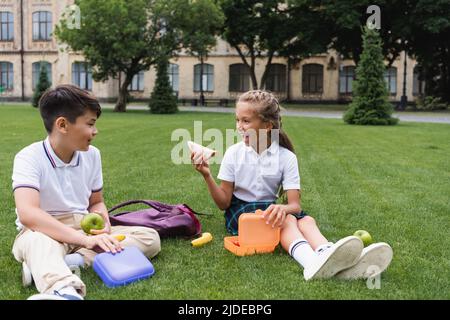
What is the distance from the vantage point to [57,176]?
3.42 metres

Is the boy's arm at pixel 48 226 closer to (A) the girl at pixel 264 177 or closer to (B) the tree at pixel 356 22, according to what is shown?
(A) the girl at pixel 264 177

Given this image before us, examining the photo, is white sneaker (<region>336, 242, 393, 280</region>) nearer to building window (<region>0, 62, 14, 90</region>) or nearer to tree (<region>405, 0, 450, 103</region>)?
tree (<region>405, 0, 450, 103</region>)

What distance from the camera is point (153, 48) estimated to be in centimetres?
2747

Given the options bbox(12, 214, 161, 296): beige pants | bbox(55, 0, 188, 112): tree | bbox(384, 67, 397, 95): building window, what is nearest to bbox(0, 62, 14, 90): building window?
bbox(55, 0, 188, 112): tree

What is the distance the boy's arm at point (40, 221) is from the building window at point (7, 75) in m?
42.3

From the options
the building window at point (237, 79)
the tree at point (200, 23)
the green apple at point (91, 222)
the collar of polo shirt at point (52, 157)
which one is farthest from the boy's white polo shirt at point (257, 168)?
the building window at point (237, 79)

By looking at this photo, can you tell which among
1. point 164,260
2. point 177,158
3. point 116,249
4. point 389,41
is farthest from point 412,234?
point 389,41

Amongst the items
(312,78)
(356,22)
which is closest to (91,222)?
(356,22)

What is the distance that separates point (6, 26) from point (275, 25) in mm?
21119

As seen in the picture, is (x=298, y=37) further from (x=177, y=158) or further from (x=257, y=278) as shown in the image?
(x=257, y=278)

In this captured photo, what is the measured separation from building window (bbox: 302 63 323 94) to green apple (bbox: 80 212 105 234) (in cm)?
3850

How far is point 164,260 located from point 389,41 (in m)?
29.5

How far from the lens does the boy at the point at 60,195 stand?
119 inches
